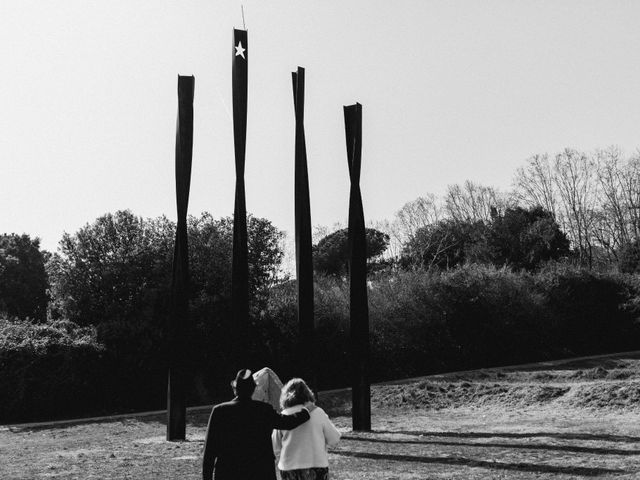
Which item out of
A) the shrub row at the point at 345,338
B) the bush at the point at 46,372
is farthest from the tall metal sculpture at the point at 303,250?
the bush at the point at 46,372

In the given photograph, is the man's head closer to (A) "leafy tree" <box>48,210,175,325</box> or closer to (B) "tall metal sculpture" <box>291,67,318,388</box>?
(B) "tall metal sculpture" <box>291,67,318,388</box>

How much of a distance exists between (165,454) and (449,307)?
56.4 feet

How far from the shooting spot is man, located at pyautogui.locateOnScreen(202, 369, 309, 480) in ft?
16.6

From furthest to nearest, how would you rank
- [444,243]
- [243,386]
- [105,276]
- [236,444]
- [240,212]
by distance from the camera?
[444,243] → [105,276] → [240,212] → [243,386] → [236,444]

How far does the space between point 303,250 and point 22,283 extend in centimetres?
2898

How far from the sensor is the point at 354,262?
15023mm

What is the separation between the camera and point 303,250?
14.6 meters

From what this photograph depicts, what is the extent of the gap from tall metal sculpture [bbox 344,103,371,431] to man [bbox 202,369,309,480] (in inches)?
377

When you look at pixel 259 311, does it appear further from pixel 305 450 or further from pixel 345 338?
pixel 305 450

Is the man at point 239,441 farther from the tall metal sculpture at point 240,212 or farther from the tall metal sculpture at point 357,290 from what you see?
the tall metal sculpture at point 357,290

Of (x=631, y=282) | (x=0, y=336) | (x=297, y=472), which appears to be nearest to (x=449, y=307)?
(x=631, y=282)

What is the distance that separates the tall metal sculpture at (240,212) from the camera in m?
13.8

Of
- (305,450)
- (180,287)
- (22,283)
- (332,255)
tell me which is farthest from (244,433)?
(22,283)

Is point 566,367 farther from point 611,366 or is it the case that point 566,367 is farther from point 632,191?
point 632,191
